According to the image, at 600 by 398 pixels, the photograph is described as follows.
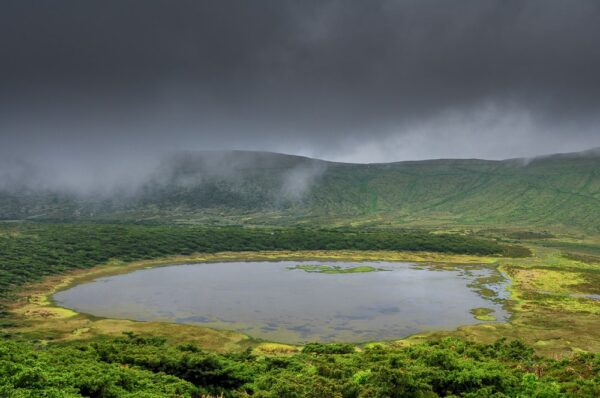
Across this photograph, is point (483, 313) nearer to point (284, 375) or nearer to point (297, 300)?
point (297, 300)

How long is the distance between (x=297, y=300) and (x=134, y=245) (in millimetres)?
87153

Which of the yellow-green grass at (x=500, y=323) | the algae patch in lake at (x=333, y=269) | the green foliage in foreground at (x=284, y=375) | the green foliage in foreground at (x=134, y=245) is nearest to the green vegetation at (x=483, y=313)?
the yellow-green grass at (x=500, y=323)

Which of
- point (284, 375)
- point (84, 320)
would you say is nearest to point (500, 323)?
point (284, 375)

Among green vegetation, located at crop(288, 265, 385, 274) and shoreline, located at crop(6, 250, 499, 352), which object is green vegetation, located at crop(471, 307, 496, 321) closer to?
shoreline, located at crop(6, 250, 499, 352)

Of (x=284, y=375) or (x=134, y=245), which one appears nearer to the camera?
(x=284, y=375)

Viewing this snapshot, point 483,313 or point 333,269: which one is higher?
point 333,269

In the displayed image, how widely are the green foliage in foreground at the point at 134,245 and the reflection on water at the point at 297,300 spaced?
1737 centimetres

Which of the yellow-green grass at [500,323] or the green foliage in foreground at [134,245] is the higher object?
the green foliage in foreground at [134,245]

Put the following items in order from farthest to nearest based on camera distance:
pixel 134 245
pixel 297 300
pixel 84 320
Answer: pixel 134 245 < pixel 297 300 < pixel 84 320

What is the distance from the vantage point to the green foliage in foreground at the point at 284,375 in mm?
30609

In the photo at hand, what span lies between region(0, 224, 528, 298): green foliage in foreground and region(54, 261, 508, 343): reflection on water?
17368 mm

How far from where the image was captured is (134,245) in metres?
164

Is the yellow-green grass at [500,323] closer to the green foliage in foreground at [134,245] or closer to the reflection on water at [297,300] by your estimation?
the reflection on water at [297,300]

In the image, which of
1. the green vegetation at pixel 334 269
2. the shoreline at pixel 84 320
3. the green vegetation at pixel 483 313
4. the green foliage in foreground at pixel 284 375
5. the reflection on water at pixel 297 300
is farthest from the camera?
the green vegetation at pixel 334 269
